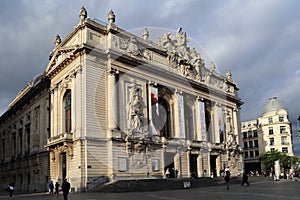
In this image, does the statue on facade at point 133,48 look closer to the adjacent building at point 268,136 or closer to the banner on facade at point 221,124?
the banner on facade at point 221,124

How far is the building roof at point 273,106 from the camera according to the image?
9444 centimetres

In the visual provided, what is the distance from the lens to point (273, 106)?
9519 cm

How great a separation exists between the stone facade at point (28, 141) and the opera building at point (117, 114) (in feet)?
0.51

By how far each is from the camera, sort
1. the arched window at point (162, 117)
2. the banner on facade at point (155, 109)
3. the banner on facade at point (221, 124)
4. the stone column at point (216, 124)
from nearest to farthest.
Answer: the banner on facade at point (155, 109) < the arched window at point (162, 117) < the stone column at point (216, 124) < the banner on facade at point (221, 124)

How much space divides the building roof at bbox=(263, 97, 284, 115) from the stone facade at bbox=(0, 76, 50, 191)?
6724cm

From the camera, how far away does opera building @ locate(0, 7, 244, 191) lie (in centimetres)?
3544

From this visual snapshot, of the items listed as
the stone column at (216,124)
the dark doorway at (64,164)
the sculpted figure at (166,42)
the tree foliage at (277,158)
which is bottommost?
the tree foliage at (277,158)

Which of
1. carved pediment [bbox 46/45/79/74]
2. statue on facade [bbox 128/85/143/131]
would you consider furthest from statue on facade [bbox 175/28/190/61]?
carved pediment [bbox 46/45/79/74]

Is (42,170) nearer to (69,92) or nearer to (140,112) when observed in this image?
(69,92)

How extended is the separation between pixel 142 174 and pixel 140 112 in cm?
727

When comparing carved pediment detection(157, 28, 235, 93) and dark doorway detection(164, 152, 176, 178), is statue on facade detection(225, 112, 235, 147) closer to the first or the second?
carved pediment detection(157, 28, 235, 93)

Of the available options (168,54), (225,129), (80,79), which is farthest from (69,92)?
(225,129)

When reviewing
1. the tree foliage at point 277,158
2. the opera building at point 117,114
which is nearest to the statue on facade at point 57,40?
the opera building at point 117,114

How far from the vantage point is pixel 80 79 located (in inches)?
1426
